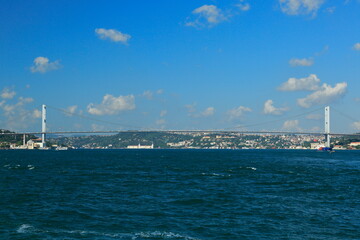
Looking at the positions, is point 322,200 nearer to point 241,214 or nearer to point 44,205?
point 241,214

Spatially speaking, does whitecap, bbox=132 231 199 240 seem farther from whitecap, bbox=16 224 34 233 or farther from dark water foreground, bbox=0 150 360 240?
whitecap, bbox=16 224 34 233

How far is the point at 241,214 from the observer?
21.7 m

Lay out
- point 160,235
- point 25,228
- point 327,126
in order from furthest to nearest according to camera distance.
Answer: point 327,126 < point 25,228 < point 160,235

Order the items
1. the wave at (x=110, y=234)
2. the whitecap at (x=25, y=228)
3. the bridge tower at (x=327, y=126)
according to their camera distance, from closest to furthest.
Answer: the wave at (x=110, y=234), the whitecap at (x=25, y=228), the bridge tower at (x=327, y=126)

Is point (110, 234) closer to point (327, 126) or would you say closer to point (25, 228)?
point (25, 228)

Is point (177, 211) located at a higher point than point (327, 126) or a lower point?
lower

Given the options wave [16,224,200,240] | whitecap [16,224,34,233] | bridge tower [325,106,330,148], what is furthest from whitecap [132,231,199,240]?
bridge tower [325,106,330,148]

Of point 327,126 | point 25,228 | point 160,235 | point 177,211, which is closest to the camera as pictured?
point 160,235

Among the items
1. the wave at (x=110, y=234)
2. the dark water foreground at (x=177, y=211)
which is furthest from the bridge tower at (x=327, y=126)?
the wave at (x=110, y=234)

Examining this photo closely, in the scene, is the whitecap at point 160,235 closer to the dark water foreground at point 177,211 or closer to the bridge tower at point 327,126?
the dark water foreground at point 177,211

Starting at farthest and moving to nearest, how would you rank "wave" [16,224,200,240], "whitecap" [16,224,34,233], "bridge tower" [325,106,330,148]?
"bridge tower" [325,106,330,148], "whitecap" [16,224,34,233], "wave" [16,224,200,240]

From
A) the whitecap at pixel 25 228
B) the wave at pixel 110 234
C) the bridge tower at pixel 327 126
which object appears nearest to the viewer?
the wave at pixel 110 234

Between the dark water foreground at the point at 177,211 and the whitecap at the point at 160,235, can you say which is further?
the dark water foreground at the point at 177,211

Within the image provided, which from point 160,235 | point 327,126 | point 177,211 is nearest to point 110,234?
point 160,235
